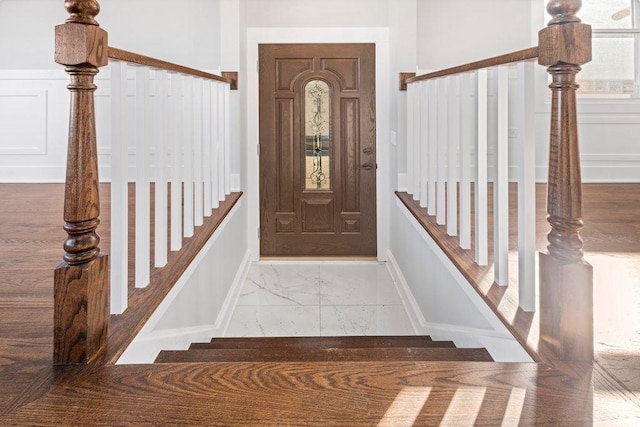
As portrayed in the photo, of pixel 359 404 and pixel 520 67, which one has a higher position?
pixel 520 67

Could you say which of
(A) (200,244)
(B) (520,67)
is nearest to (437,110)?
(B) (520,67)

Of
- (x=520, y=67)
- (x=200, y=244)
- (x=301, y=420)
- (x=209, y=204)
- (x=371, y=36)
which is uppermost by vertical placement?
(x=371, y=36)

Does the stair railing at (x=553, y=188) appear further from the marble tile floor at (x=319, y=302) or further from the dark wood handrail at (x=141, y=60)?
the marble tile floor at (x=319, y=302)

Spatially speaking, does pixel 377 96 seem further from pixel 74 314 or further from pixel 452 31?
pixel 74 314

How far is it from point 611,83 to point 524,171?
3.93 metres

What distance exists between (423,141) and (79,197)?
216 cm

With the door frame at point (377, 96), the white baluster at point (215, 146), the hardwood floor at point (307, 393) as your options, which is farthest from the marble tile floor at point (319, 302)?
the hardwood floor at point (307, 393)

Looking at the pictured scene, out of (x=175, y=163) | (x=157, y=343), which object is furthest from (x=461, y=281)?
(x=175, y=163)

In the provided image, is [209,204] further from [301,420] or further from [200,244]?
[301,420]

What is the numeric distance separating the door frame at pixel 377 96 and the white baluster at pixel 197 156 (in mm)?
1647

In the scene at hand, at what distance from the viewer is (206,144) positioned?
272cm

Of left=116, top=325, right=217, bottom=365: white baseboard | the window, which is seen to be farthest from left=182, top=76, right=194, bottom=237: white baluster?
the window

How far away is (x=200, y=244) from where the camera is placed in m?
2.21

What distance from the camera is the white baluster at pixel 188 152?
2244mm
